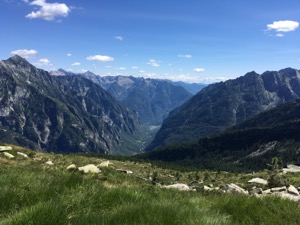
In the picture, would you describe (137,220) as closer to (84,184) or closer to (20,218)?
(20,218)

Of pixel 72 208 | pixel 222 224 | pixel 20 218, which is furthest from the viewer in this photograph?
pixel 72 208

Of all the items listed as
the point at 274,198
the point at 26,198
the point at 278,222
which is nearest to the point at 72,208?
the point at 26,198

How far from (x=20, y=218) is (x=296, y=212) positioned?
6.43 m

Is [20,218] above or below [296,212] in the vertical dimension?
above

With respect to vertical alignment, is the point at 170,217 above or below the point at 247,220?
above

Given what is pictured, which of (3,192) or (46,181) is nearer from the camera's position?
(3,192)

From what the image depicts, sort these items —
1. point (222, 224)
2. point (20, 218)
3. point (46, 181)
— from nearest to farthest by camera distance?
point (20, 218)
point (222, 224)
point (46, 181)

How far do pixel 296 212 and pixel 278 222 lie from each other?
2.97ft

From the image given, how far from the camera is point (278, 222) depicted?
827cm

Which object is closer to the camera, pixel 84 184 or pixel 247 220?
pixel 247 220

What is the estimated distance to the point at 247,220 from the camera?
327 inches

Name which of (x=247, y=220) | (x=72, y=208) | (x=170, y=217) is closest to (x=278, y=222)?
(x=247, y=220)

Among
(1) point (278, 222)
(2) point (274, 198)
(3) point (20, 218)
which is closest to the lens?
(3) point (20, 218)

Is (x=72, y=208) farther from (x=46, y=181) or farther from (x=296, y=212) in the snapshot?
(x=296, y=212)
